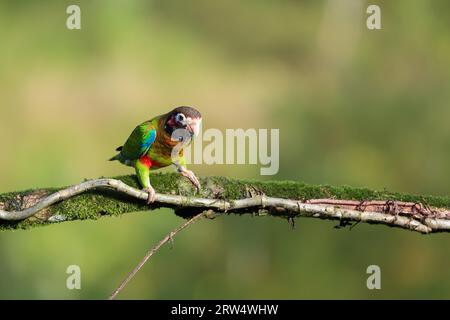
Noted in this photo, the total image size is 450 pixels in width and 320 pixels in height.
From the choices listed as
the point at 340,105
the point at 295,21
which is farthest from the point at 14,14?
the point at 340,105

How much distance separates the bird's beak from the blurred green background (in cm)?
888

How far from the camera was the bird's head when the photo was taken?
216 inches

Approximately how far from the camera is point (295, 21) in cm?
2516

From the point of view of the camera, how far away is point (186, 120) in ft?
18.0

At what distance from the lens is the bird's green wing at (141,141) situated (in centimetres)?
564

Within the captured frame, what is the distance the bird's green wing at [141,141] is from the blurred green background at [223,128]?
8583 millimetres

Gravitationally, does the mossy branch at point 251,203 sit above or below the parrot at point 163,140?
below

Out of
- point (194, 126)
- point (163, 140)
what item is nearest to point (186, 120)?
point (194, 126)

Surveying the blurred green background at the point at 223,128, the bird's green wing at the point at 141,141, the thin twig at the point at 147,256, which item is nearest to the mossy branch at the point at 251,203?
the thin twig at the point at 147,256

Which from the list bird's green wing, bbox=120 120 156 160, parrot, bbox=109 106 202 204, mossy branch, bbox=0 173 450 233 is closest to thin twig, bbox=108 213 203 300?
mossy branch, bbox=0 173 450 233

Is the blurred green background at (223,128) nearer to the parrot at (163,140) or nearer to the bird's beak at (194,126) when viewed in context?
the parrot at (163,140)

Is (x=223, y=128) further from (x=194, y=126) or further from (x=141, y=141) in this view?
(x=194, y=126)

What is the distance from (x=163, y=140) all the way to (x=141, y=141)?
0.51 feet

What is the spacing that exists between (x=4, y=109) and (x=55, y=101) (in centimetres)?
116
